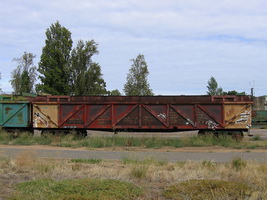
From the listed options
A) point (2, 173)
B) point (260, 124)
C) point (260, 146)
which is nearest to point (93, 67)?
point (260, 124)

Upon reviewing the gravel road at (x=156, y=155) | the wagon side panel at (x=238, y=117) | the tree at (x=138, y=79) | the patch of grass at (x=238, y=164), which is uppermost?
the tree at (x=138, y=79)

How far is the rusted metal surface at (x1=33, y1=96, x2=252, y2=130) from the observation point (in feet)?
61.9

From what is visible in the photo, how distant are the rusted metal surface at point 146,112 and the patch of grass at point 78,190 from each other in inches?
497

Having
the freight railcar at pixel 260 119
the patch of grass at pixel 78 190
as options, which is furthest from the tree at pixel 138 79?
the patch of grass at pixel 78 190

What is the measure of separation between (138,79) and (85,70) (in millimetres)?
8031

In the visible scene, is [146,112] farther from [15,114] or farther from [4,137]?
[4,137]

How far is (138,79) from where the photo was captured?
156 ft

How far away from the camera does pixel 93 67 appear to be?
45500 millimetres

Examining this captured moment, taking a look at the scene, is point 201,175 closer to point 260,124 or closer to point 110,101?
point 110,101

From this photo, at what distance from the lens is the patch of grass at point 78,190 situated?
568cm

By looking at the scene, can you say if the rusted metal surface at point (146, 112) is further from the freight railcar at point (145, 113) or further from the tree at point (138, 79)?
the tree at point (138, 79)

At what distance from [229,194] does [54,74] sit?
40312mm

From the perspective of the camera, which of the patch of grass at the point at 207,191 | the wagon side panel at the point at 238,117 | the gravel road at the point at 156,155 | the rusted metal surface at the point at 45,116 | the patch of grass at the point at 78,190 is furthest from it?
the rusted metal surface at the point at 45,116

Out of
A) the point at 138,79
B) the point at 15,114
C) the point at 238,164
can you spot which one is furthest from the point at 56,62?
the point at 238,164
